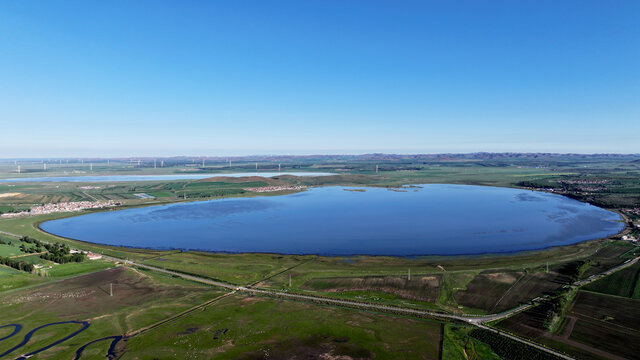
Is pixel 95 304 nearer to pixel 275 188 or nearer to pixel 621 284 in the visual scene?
pixel 621 284

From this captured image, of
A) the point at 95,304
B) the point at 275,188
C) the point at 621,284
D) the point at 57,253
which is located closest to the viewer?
the point at 95,304

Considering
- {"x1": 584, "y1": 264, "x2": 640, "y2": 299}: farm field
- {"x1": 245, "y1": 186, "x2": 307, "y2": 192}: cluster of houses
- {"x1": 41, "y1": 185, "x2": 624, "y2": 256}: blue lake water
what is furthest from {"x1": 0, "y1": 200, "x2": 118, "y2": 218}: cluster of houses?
{"x1": 584, "y1": 264, "x2": 640, "y2": 299}: farm field

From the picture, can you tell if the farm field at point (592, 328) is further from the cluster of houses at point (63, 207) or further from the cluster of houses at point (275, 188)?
the cluster of houses at point (275, 188)

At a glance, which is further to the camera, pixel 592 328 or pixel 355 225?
pixel 355 225

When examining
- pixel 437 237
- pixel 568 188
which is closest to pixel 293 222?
pixel 437 237

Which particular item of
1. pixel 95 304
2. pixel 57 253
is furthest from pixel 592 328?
pixel 57 253

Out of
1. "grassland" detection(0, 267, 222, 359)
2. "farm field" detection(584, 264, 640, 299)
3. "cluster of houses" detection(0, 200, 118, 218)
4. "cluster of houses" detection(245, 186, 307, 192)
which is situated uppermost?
"cluster of houses" detection(245, 186, 307, 192)

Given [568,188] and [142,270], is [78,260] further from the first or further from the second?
[568,188]

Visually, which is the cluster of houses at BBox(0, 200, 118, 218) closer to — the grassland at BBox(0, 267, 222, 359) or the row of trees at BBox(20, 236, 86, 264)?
the row of trees at BBox(20, 236, 86, 264)

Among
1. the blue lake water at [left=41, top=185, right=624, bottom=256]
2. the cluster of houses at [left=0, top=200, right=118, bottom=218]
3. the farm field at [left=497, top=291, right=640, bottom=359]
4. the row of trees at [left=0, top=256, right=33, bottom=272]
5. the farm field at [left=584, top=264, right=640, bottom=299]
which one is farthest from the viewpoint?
the cluster of houses at [left=0, top=200, right=118, bottom=218]
